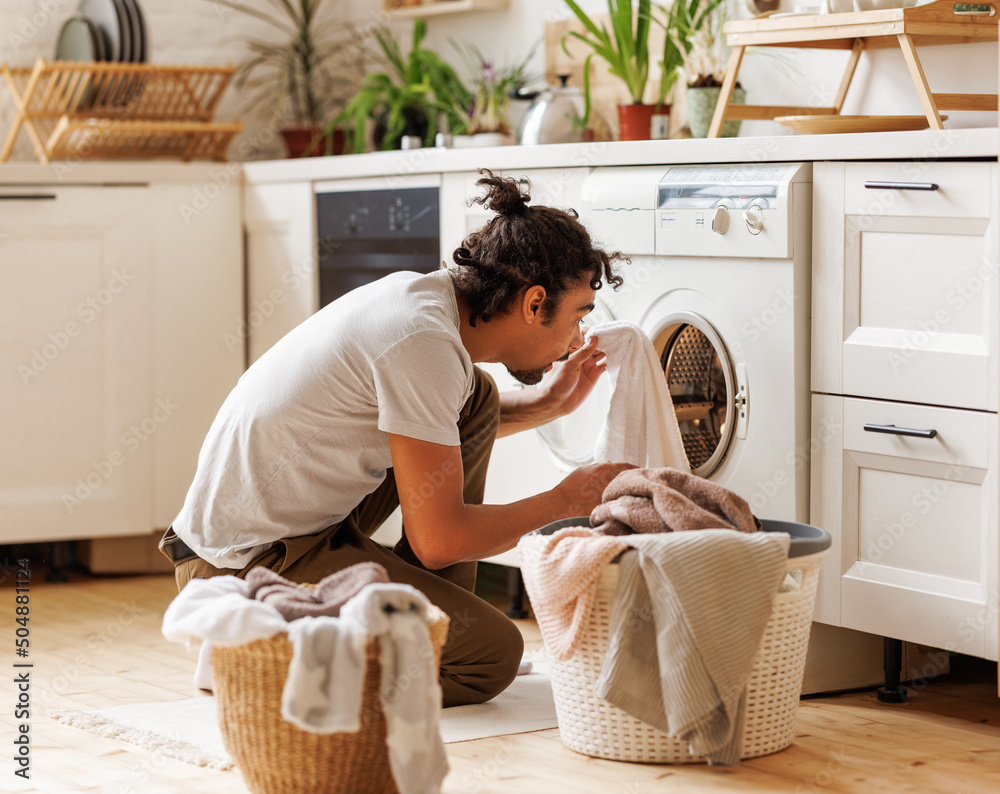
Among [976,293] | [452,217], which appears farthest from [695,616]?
[452,217]

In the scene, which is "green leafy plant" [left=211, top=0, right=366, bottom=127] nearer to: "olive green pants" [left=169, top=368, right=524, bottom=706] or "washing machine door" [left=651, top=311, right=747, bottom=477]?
"washing machine door" [left=651, top=311, right=747, bottom=477]

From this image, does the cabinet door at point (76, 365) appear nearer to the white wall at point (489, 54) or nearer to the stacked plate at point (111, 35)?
the stacked plate at point (111, 35)

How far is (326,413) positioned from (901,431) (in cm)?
86

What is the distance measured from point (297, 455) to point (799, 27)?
3.63ft

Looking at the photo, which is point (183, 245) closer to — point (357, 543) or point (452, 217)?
point (452, 217)

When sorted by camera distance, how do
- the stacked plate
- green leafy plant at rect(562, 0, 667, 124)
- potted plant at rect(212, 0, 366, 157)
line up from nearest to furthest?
1. green leafy plant at rect(562, 0, 667, 124)
2. the stacked plate
3. potted plant at rect(212, 0, 366, 157)

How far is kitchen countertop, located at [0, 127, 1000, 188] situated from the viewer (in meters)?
1.96

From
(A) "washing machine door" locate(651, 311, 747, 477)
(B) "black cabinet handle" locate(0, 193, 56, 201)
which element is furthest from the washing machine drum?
(B) "black cabinet handle" locate(0, 193, 56, 201)

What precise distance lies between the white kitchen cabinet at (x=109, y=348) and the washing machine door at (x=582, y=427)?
1.07 meters

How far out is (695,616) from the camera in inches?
67.5

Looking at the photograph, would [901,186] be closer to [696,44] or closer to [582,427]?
[582,427]

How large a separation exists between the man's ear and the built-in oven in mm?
875

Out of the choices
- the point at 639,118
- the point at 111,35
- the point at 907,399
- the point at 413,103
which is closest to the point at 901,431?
the point at 907,399

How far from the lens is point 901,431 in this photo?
2.03 meters
